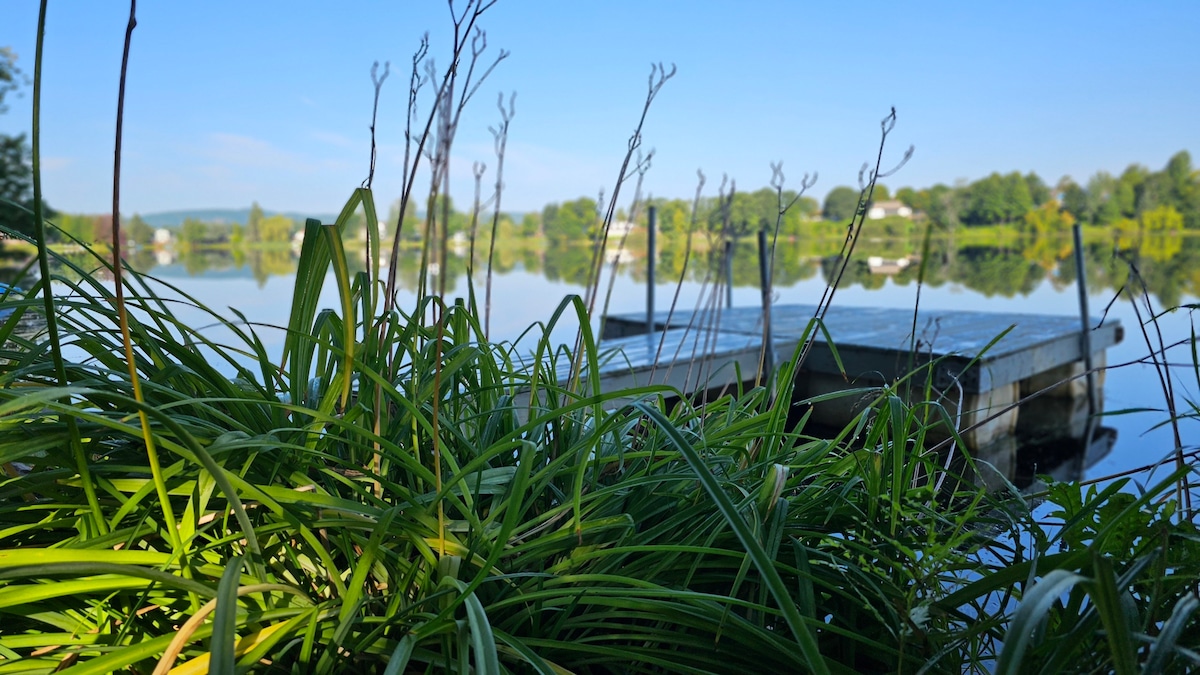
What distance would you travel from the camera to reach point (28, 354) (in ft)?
2.42

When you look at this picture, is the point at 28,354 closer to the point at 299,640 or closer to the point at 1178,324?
the point at 299,640

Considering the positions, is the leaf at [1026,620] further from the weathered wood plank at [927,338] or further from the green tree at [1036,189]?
the green tree at [1036,189]

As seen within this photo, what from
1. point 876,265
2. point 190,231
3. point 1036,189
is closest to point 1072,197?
point 1036,189

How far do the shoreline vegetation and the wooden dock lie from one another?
280 centimetres

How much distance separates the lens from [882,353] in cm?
477

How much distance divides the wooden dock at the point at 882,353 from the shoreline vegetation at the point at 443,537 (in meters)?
2.80

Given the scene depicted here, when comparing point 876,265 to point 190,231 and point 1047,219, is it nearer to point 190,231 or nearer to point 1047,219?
point 190,231

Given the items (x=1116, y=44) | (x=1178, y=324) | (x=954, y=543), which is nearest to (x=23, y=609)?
(x=954, y=543)

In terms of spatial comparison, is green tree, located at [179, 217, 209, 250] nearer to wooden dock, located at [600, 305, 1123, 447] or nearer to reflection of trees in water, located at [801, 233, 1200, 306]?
reflection of trees in water, located at [801, 233, 1200, 306]

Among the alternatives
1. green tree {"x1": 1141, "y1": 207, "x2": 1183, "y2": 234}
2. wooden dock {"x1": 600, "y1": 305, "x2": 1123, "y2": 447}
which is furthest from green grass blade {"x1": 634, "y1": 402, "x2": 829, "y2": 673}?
green tree {"x1": 1141, "y1": 207, "x2": 1183, "y2": 234}

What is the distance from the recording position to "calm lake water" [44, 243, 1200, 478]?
5.80 metres

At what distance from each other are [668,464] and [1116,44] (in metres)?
52.3

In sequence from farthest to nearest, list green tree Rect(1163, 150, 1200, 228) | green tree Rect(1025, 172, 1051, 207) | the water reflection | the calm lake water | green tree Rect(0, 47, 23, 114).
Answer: green tree Rect(1025, 172, 1051, 207) < green tree Rect(1163, 150, 1200, 228) < the water reflection < green tree Rect(0, 47, 23, 114) < the calm lake water

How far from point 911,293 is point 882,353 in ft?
35.2
